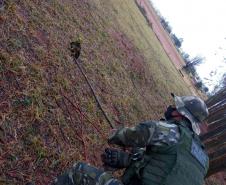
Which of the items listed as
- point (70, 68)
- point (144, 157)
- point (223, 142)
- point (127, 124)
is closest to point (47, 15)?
point (70, 68)

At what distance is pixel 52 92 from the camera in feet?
17.5

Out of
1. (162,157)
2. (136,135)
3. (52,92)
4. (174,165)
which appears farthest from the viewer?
(52,92)

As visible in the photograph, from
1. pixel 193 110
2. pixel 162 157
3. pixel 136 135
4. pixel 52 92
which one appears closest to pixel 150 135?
pixel 136 135

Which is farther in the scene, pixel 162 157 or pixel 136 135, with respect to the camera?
pixel 136 135

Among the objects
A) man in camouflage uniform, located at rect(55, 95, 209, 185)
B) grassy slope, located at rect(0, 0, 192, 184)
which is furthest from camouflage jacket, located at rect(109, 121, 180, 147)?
grassy slope, located at rect(0, 0, 192, 184)

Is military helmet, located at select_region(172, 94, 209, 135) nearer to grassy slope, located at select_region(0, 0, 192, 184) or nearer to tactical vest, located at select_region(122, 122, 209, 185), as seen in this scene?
tactical vest, located at select_region(122, 122, 209, 185)

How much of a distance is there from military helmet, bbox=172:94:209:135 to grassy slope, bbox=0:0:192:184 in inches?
60.9

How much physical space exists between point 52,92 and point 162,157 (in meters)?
2.10

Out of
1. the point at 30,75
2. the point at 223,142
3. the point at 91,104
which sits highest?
the point at 30,75

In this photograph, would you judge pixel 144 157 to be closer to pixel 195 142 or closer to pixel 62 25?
pixel 195 142

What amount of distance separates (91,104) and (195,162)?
8.85 feet

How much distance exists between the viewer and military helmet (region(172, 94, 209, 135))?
429 cm

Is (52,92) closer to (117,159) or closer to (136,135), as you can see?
(117,159)

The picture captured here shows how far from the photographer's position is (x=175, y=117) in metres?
4.30
